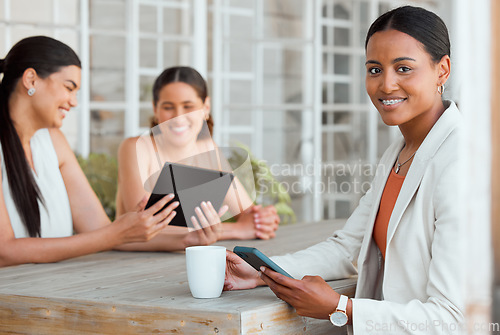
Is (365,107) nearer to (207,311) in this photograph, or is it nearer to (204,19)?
(204,19)

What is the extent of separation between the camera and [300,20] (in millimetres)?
5664

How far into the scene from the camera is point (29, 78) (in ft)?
7.82

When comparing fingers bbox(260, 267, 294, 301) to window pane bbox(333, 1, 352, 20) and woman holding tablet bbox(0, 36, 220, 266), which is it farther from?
window pane bbox(333, 1, 352, 20)

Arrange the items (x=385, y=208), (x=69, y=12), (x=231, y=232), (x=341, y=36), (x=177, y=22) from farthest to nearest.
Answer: (x=341, y=36), (x=177, y=22), (x=69, y=12), (x=231, y=232), (x=385, y=208)

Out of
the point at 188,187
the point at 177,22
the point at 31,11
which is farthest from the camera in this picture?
the point at 177,22

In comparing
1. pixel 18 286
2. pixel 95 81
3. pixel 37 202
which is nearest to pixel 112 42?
pixel 95 81

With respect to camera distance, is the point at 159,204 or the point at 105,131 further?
the point at 105,131

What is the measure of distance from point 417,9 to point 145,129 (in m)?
3.51

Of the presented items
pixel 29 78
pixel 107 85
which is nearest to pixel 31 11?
pixel 107 85

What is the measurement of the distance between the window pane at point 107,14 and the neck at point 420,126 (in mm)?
3373

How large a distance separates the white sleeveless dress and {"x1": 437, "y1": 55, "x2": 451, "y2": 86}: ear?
1493 millimetres

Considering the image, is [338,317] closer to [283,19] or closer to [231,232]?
[231,232]

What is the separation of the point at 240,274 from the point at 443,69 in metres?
0.73

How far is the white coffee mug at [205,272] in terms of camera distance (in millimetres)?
1541
